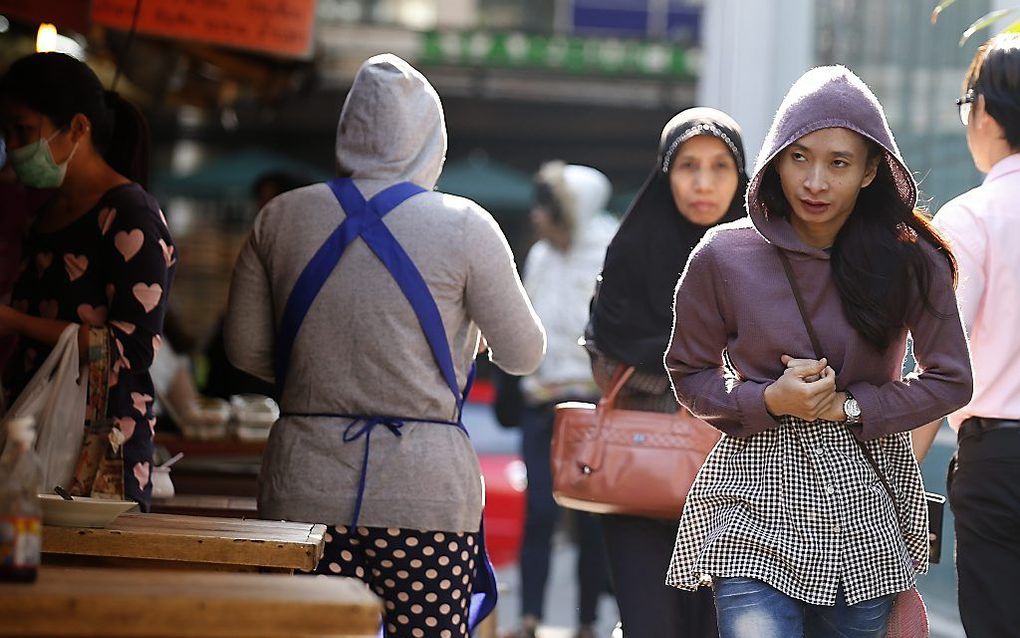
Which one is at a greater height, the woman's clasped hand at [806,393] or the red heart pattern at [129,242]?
the red heart pattern at [129,242]

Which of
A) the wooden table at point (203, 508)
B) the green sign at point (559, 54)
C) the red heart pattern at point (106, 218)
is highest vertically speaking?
the green sign at point (559, 54)

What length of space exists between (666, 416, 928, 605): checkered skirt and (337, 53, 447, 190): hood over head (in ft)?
3.90

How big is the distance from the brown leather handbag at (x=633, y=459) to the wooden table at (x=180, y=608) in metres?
2.02

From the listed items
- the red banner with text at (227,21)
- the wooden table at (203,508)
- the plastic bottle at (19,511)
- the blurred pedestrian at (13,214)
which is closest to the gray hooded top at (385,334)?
the wooden table at (203,508)

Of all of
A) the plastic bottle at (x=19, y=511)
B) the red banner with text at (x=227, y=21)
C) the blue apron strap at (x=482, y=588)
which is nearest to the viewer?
the plastic bottle at (x=19, y=511)

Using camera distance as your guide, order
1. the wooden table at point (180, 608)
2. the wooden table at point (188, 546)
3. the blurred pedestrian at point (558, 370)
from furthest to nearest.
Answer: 1. the blurred pedestrian at point (558, 370)
2. the wooden table at point (188, 546)
3. the wooden table at point (180, 608)

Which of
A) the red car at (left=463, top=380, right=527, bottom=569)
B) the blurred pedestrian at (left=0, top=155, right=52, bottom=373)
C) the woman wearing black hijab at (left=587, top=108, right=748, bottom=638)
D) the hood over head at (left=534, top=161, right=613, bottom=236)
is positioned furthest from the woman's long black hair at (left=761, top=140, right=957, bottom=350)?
the red car at (left=463, top=380, right=527, bottom=569)

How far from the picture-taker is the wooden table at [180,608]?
7.74 ft

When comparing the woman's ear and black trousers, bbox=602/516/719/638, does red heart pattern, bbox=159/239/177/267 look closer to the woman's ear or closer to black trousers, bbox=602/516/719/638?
the woman's ear

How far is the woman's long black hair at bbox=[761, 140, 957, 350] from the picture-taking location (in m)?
3.61

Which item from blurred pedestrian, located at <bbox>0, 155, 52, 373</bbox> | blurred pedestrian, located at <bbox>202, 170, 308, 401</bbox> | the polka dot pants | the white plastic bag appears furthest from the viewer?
blurred pedestrian, located at <bbox>202, 170, 308, 401</bbox>

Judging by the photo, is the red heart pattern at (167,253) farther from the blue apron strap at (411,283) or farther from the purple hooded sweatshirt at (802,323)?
the purple hooded sweatshirt at (802,323)

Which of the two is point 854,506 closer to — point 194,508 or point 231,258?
point 194,508

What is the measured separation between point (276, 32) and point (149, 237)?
137 inches
